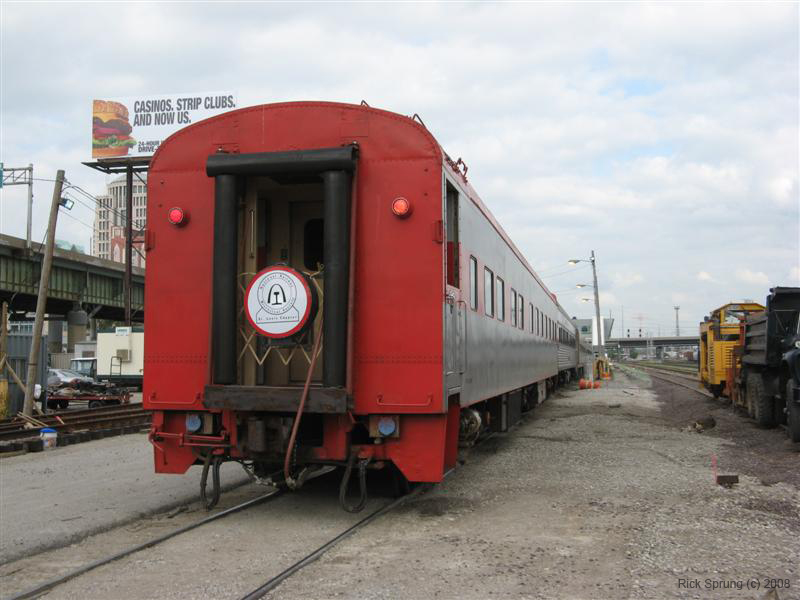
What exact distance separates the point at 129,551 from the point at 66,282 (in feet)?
121

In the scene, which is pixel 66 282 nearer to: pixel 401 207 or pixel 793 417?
pixel 793 417

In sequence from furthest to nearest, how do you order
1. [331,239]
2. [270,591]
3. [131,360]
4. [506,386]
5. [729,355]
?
[131,360] < [729,355] < [506,386] < [331,239] < [270,591]

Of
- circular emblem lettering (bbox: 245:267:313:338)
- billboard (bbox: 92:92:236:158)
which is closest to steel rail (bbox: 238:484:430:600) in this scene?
circular emblem lettering (bbox: 245:267:313:338)

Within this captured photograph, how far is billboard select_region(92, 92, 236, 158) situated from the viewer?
52000 millimetres

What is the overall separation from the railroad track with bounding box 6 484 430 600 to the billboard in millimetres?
48570

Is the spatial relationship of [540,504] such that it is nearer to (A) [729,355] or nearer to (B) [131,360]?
(A) [729,355]

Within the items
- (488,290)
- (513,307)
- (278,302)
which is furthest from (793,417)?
(278,302)

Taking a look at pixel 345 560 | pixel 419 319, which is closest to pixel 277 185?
pixel 419 319

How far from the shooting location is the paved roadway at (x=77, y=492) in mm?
6664

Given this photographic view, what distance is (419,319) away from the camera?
646 cm

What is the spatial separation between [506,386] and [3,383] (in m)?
13.3

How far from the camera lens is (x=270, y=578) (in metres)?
4.99

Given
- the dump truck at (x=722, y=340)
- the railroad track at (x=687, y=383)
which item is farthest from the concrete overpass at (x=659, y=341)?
the dump truck at (x=722, y=340)

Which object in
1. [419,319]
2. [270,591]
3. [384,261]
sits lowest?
[270,591]
